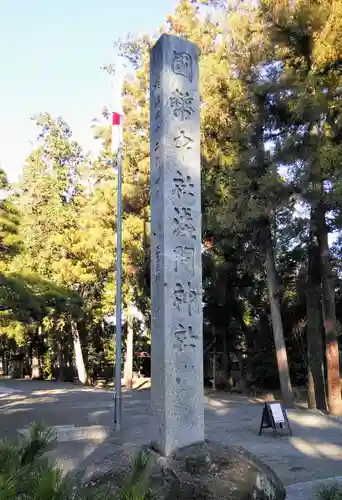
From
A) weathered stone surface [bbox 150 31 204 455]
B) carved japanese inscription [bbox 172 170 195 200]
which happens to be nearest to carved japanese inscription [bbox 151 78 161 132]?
weathered stone surface [bbox 150 31 204 455]

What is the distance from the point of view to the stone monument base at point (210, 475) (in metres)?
4.58

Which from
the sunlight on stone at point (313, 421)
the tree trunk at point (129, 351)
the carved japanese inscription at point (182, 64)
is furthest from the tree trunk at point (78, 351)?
the carved japanese inscription at point (182, 64)

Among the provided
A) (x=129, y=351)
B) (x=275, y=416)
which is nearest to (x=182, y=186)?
(x=275, y=416)

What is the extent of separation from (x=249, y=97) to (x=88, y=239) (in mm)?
9530

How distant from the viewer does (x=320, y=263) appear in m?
15.1

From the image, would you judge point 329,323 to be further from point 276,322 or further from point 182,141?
point 182,141

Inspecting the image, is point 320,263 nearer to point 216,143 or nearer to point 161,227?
point 216,143

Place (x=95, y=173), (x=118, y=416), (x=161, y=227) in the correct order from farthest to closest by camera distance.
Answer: (x=95, y=173) < (x=118, y=416) < (x=161, y=227)

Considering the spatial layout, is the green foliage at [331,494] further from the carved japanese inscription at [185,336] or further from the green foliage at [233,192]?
the green foliage at [233,192]

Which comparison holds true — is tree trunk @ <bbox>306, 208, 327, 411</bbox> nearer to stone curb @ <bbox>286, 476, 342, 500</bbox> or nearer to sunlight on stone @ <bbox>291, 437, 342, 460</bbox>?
sunlight on stone @ <bbox>291, 437, 342, 460</bbox>

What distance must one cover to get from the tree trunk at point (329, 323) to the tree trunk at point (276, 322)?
5.98 feet

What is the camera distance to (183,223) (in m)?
5.84

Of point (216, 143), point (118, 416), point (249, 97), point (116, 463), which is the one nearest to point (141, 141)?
point (216, 143)

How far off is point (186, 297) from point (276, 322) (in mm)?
11138
